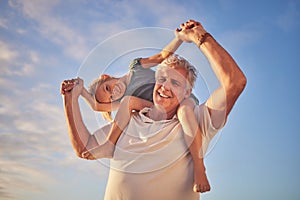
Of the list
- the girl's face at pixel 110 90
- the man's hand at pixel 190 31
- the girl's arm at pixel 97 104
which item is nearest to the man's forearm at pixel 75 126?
the girl's arm at pixel 97 104

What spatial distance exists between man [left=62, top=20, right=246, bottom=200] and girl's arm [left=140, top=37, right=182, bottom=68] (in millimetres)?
68

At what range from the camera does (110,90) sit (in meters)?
3.47

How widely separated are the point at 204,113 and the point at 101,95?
3.38 ft

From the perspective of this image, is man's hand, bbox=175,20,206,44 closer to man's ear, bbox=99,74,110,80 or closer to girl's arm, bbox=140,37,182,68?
girl's arm, bbox=140,37,182,68

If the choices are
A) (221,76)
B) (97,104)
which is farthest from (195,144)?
(97,104)

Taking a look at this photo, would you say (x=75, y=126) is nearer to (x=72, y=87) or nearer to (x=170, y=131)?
(x=72, y=87)

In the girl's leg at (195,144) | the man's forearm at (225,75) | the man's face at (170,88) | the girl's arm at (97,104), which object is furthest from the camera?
the girl's arm at (97,104)

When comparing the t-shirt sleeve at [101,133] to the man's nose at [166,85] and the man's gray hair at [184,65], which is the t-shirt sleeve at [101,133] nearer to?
the man's nose at [166,85]

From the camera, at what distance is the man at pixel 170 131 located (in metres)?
2.71

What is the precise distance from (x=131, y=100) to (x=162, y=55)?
17.9 inches

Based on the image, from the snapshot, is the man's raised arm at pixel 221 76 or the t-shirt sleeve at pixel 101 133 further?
the t-shirt sleeve at pixel 101 133

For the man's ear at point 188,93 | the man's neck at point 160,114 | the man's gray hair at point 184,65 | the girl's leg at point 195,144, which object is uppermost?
the man's gray hair at point 184,65

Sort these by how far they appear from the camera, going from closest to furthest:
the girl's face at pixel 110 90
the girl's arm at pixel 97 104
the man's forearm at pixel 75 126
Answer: the man's forearm at pixel 75 126 → the girl's arm at pixel 97 104 → the girl's face at pixel 110 90

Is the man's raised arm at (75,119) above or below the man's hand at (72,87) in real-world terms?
below
